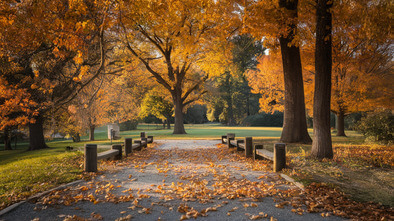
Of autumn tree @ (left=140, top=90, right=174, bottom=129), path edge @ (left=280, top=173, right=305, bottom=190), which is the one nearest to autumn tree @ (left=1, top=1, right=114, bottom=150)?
path edge @ (left=280, top=173, right=305, bottom=190)

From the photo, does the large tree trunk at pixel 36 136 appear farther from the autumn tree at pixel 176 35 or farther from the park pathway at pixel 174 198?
the park pathway at pixel 174 198

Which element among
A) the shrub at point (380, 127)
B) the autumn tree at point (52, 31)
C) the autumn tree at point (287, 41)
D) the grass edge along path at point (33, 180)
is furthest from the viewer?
the shrub at point (380, 127)

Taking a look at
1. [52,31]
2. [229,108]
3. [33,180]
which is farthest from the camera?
[229,108]

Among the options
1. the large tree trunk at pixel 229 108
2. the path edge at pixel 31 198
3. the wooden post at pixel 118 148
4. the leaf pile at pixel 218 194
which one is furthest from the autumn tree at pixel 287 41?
the large tree trunk at pixel 229 108

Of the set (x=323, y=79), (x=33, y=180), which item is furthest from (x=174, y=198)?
(x=323, y=79)

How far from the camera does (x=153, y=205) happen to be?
4449mm

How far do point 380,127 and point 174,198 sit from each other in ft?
38.2

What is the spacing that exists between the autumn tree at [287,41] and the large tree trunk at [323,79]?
213cm

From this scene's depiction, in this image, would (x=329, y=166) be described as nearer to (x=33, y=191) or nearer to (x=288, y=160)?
(x=288, y=160)

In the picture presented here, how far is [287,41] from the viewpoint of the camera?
466 inches

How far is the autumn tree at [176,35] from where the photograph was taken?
1166 cm

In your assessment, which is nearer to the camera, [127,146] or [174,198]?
[174,198]

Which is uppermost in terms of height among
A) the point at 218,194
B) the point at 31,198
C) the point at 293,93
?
the point at 293,93

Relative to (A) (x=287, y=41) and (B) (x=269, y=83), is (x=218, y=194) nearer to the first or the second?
(A) (x=287, y=41)
